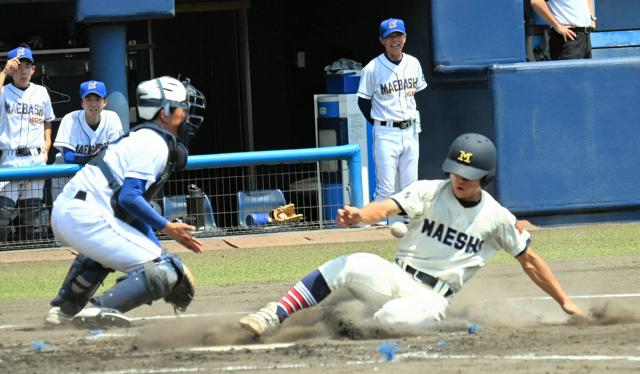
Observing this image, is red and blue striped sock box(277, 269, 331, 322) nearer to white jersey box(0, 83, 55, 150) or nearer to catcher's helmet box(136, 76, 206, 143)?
catcher's helmet box(136, 76, 206, 143)

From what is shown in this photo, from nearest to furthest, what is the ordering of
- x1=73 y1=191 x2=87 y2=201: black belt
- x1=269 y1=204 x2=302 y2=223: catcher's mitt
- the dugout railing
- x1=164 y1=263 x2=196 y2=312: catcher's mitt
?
1. x1=73 y1=191 x2=87 y2=201: black belt
2. x1=164 y1=263 x2=196 y2=312: catcher's mitt
3. the dugout railing
4. x1=269 y1=204 x2=302 y2=223: catcher's mitt

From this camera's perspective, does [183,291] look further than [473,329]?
Yes

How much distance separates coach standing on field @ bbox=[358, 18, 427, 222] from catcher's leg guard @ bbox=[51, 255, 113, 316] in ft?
17.1

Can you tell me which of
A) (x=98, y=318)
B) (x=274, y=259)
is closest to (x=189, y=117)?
(x=98, y=318)

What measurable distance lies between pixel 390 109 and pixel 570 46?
7.22 feet

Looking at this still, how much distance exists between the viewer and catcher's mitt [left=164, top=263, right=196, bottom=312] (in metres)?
7.00

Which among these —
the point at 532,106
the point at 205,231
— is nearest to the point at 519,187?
the point at 532,106

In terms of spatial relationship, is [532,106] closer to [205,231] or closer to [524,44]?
[524,44]

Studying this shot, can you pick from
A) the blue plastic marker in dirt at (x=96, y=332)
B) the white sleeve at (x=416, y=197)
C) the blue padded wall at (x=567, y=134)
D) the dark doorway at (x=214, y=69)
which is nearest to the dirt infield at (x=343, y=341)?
the blue plastic marker in dirt at (x=96, y=332)

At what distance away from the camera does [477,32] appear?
12.7 m

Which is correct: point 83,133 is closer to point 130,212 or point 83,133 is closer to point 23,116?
point 23,116

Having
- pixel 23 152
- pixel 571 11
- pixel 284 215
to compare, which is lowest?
pixel 284 215

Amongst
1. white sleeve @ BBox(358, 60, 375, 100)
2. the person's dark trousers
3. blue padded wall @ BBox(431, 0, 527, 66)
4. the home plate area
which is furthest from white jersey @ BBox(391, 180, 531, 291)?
the person's dark trousers

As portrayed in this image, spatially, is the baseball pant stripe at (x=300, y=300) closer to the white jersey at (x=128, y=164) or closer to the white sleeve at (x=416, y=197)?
the white sleeve at (x=416, y=197)
